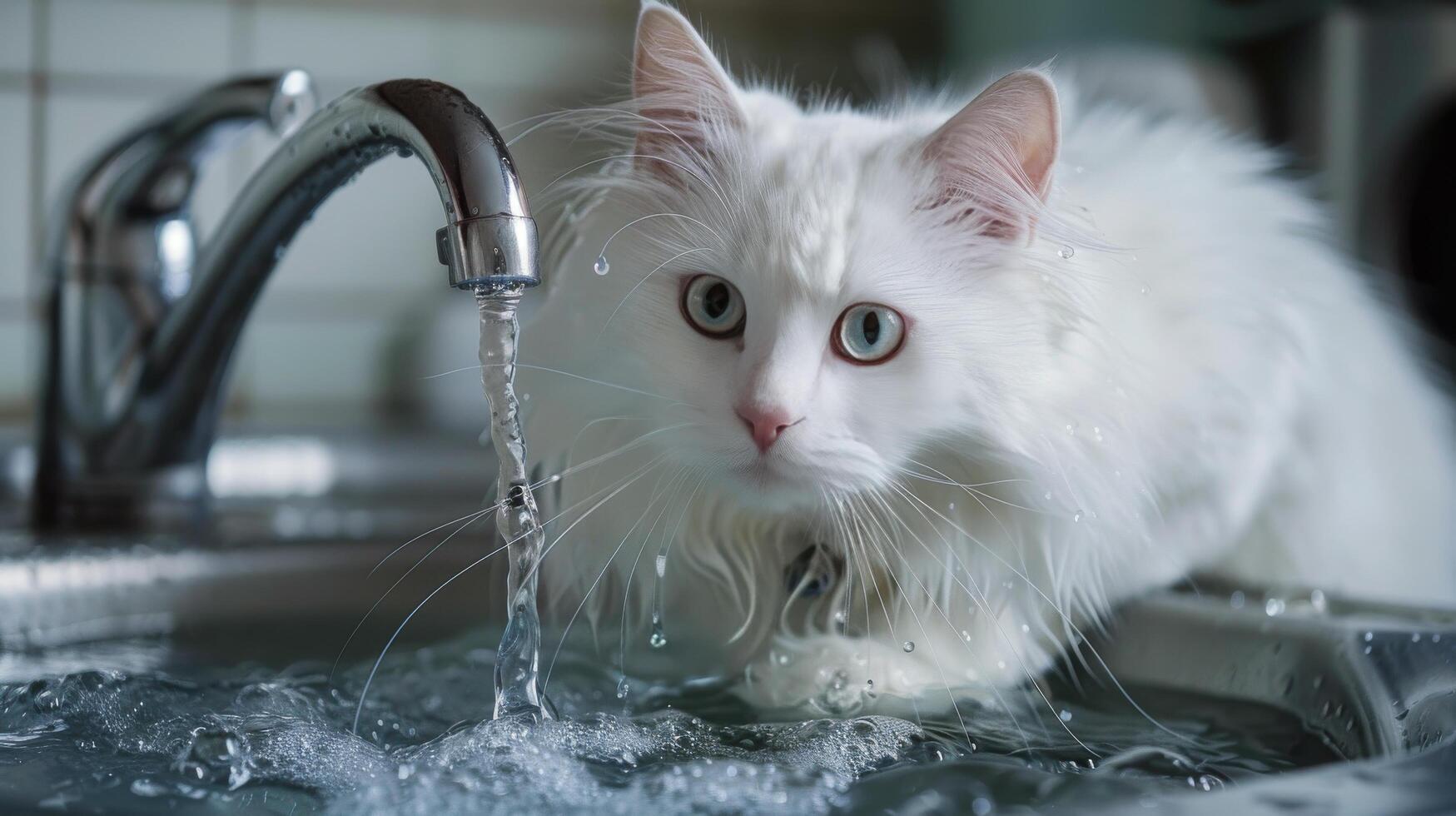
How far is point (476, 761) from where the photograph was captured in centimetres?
67

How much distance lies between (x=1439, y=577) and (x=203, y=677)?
3.92ft

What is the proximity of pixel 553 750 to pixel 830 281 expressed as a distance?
33cm

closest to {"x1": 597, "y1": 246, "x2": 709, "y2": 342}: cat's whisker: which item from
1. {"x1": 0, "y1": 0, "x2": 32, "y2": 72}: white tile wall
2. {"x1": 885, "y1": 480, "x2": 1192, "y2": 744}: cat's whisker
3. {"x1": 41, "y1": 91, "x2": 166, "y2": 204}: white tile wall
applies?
{"x1": 885, "y1": 480, "x2": 1192, "y2": 744}: cat's whisker

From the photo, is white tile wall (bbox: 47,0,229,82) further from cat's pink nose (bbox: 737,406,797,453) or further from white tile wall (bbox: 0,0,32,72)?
cat's pink nose (bbox: 737,406,797,453)

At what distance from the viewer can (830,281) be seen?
2.66ft

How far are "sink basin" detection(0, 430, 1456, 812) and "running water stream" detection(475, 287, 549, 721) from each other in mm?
229

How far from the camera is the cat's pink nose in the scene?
78 centimetres

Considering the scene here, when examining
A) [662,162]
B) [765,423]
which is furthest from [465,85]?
[765,423]

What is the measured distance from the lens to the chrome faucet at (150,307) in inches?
41.1

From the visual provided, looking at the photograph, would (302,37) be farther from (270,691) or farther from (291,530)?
(270,691)

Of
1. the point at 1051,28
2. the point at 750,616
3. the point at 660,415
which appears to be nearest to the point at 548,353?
the point at 660,415

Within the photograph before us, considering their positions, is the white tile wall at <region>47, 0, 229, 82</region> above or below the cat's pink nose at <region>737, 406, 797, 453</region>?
above

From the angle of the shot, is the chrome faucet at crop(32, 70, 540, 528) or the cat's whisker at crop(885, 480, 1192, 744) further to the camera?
the chrome faucet at crop(32, 70, 540, 528)

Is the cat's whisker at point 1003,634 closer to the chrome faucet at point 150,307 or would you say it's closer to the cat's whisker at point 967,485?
the cat's whisker at point 967,485
